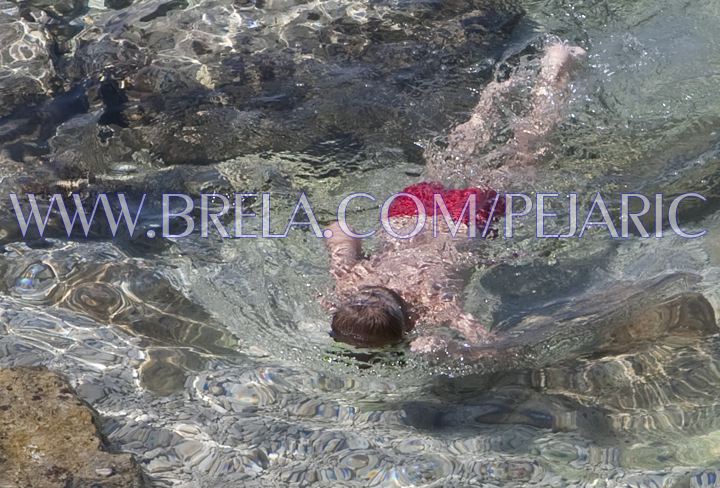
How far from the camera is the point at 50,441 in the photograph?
9.26 feet

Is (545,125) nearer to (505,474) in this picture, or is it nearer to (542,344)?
(542,344)

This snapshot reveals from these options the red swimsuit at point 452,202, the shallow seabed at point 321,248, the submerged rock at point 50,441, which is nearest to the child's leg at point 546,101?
the shallow seabed at point 321,248

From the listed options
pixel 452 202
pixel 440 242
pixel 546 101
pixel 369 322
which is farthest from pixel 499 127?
pixel 369 322

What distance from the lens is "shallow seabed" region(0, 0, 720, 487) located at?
3.23 m

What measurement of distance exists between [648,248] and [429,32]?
8.41ft

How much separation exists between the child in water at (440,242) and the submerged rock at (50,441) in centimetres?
122

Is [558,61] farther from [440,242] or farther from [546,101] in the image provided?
[440,242]

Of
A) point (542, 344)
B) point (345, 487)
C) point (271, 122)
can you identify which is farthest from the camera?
point (271, 122)

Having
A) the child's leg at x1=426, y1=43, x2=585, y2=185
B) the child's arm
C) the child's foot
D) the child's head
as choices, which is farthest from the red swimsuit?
the child's foot

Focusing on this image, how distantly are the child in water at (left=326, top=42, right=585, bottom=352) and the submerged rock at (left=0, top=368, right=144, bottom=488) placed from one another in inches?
48.0

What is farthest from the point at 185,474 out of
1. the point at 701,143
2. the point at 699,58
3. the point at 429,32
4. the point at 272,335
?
the point at 699,58

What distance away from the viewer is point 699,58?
229 inches

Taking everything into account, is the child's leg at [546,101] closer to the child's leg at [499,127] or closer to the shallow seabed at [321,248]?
the child's leg at [499,127]

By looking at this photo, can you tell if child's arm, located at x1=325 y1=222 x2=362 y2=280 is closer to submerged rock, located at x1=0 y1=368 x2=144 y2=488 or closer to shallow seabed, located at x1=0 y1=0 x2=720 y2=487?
shallow seabed, located at x1=0 y1=0 x2=720 y2=487
